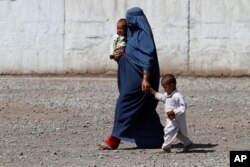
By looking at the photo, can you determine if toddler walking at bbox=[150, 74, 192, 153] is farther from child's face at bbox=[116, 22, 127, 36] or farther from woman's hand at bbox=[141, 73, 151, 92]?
child's face at bbox=[116, 22, 127, 36]

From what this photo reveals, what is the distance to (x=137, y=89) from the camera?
10.8 meters

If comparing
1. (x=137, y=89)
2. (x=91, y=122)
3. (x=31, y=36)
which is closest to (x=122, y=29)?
(x=137, y=89)

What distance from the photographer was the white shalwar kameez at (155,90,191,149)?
1050 centimetres

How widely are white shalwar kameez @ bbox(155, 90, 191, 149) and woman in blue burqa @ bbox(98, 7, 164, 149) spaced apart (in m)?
0.27

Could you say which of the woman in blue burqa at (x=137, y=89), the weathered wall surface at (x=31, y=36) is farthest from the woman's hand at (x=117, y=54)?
the weathered wall surface at (x=31, y=36)

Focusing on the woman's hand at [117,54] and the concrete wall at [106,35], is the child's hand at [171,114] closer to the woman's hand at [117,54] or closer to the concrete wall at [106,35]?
the woman's hand at [117,54]

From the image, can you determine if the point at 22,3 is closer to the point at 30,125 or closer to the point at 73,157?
the point at 30,125

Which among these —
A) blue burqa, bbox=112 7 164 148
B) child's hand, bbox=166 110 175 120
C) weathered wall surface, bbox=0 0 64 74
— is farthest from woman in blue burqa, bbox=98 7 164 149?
weathered wall surface, bbox=0 0 64 74

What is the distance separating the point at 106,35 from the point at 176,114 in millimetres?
7159

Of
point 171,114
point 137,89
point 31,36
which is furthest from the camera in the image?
point 31,36

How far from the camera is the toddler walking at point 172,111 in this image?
10484 mm

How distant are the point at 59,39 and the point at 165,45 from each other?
1.89m

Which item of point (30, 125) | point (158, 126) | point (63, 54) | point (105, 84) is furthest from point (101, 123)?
point (63, 54)

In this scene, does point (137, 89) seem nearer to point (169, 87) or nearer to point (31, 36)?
point (169, 87)
